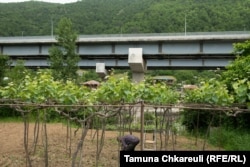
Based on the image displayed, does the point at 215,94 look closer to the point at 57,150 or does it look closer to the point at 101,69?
the point at 57,150

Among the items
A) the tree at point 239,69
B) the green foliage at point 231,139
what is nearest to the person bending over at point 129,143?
the green foliage at point 231,139

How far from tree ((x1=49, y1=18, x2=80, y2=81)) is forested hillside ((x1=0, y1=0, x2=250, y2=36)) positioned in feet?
48.8

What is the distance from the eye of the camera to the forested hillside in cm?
4591

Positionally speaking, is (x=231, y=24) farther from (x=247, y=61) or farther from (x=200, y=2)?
(x=247, y=61)

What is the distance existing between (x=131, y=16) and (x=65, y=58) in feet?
69.6

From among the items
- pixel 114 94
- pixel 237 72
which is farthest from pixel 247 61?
pixel 114 94

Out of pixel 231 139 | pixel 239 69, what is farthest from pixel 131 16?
pixel 231 139

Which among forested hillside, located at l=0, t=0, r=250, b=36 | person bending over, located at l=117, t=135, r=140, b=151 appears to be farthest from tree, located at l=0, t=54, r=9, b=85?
forested hillside, located at l=0, t=0, r=250, b=36

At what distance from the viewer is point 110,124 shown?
21250mm

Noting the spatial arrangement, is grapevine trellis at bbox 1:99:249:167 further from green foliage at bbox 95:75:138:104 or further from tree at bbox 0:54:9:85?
tree at bbox 0:54:9:85

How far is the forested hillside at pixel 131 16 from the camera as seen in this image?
45906mm

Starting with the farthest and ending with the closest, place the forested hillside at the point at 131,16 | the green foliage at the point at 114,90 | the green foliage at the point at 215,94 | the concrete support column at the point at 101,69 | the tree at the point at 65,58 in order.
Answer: the forested hillside at the point at 131,16
the tree at the point at 65,58
the concrete support column at the point at 101,69
the green foliage at the point at 215,94
the green foliage at the point at 114,90

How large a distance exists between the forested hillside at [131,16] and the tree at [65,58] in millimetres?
14886

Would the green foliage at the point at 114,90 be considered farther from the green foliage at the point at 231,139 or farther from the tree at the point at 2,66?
the tree at the point at 2,66
